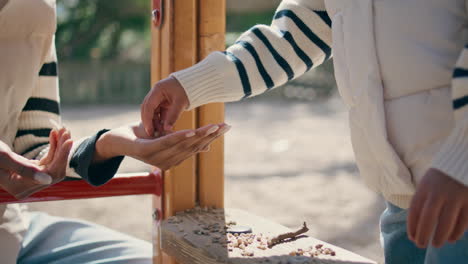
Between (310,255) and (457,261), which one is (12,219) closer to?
(310,255)

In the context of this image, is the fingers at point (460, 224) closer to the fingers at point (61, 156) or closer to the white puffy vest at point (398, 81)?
the white puffy vest at point (398, 81)

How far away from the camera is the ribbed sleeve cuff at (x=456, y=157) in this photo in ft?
2.05

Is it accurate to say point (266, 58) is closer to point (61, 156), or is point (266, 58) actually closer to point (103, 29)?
point (61, 156)

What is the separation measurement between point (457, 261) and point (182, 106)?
0.50 metres

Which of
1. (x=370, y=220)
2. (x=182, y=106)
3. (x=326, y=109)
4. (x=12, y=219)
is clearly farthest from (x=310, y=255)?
(x=326, y=109)

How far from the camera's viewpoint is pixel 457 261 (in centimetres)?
76

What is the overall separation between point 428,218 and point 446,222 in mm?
18

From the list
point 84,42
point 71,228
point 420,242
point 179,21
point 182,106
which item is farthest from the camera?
point 84,42

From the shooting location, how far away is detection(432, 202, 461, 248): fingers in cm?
61

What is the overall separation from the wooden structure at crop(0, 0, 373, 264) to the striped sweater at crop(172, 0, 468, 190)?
0.15m

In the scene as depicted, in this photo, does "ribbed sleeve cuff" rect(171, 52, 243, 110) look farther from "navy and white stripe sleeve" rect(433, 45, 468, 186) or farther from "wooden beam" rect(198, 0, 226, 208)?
"navy and white stripe sleeve" rect(433, 45, 468, 186)

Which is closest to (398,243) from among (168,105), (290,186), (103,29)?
(168,105)

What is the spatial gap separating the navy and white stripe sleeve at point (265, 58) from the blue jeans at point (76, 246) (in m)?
0.50

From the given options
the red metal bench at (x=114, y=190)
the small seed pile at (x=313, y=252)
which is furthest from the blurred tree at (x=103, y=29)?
the small seed pile at (x=313, y=252)
